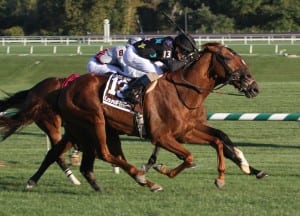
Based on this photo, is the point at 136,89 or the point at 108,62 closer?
the point at 136,89

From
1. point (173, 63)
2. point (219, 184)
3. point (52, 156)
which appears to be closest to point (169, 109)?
point (173, 63)

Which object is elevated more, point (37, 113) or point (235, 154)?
point (37, 113)

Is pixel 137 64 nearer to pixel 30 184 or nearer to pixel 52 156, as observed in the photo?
pixel 52 156

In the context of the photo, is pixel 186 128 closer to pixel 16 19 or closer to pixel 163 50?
pixel 163 50

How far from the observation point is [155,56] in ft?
32.8

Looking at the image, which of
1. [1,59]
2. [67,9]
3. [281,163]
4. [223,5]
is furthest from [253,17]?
[281,163]

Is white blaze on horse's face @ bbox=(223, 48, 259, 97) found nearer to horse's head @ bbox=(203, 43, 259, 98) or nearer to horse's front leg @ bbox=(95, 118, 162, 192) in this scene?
horse's head @ bbox=(203, 43, 259, 98)

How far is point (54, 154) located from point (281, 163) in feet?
13.0

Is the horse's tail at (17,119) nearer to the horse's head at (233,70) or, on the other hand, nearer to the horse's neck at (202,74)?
the horse's neck at (202,74)

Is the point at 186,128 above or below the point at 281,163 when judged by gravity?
above

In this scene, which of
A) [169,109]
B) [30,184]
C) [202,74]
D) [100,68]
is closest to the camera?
[169,109]

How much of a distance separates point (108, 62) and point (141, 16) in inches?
2955

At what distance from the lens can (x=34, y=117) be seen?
9.94 metres

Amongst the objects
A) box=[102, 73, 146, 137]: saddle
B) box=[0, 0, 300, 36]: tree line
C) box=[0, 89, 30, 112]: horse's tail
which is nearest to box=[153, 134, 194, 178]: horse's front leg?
box=[102, 73, 146, 137]: saddle
